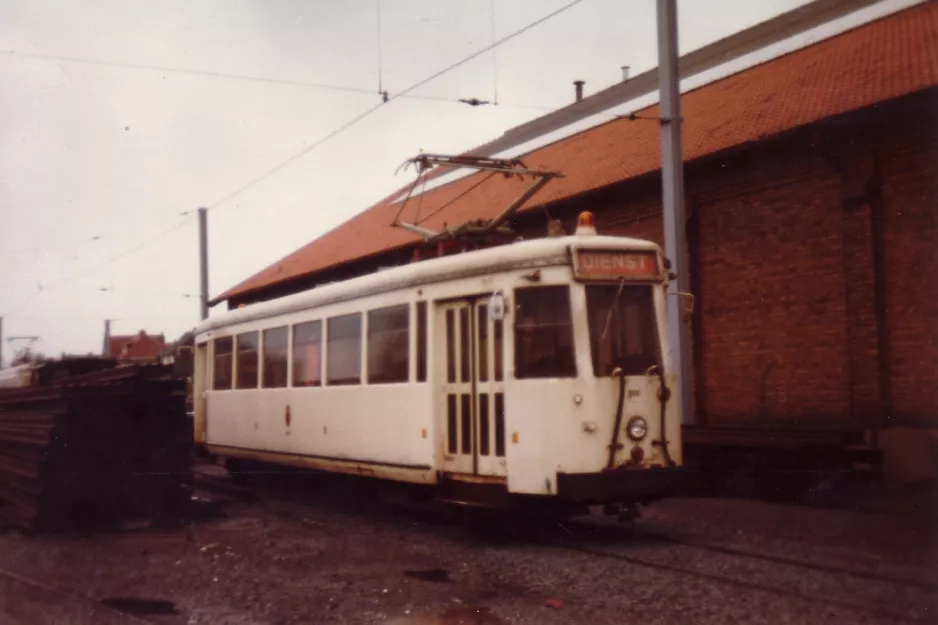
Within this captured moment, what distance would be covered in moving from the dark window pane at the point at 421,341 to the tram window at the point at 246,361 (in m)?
4.80

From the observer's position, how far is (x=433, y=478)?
999 cm

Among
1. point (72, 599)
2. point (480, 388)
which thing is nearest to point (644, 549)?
point (480, 388)

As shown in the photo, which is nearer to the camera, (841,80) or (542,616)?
(542,616)

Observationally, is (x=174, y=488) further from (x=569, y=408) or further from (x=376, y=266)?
(x=376, y=266)

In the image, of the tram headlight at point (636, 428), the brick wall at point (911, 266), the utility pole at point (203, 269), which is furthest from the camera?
the utility pole at point (203, 269)

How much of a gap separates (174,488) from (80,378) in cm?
172

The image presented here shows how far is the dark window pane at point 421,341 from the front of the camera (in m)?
10.2

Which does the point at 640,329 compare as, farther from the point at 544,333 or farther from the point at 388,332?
the point at 388,332

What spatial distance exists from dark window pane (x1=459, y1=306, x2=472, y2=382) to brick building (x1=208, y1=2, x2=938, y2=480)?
14.6ft

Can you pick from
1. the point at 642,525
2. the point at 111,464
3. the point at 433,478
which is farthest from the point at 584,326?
the point at 111,464

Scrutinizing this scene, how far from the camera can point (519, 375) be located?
926 centimetres

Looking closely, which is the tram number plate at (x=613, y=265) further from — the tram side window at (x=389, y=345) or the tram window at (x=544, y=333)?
the tram side window at (x=389, y=345)

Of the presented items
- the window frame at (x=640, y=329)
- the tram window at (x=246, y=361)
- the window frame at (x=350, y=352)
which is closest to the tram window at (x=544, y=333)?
the window frame at (x=640, y=329)

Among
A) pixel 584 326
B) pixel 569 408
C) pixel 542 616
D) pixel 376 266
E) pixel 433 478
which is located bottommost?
pixel 542 616
